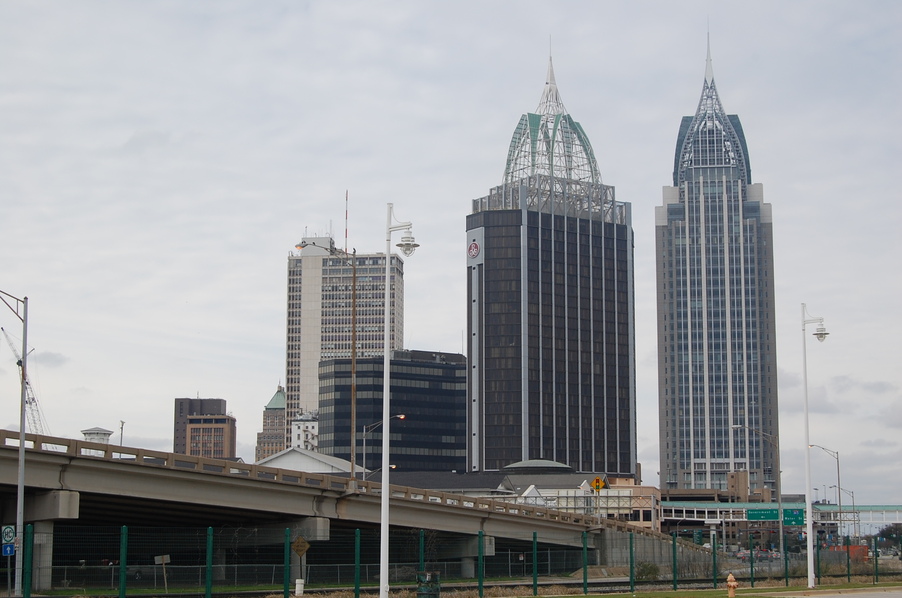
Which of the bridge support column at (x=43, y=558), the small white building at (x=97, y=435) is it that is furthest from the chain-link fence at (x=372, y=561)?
the small white building at (x=97, y=435)

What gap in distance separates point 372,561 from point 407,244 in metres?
40.8

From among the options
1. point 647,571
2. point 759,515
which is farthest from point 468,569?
point 759,515

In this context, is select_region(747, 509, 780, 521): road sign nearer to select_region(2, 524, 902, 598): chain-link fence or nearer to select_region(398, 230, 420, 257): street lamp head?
select_region(2, 524, 902, 598): chain-link fence

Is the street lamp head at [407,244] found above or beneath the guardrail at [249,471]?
above

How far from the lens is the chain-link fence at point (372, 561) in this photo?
53500 millimetres

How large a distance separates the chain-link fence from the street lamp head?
15.9m

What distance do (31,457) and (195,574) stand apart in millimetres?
9414

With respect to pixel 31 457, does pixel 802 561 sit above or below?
below

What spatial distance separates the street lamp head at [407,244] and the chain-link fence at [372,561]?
15.9m

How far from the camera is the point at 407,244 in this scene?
38.0 metres

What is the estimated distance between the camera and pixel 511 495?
157 meters

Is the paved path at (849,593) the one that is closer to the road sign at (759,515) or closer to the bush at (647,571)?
the bush at (647,571)

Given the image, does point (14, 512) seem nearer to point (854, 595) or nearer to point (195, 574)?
point (195, 574)

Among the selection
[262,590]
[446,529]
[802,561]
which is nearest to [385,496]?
[262,590]
